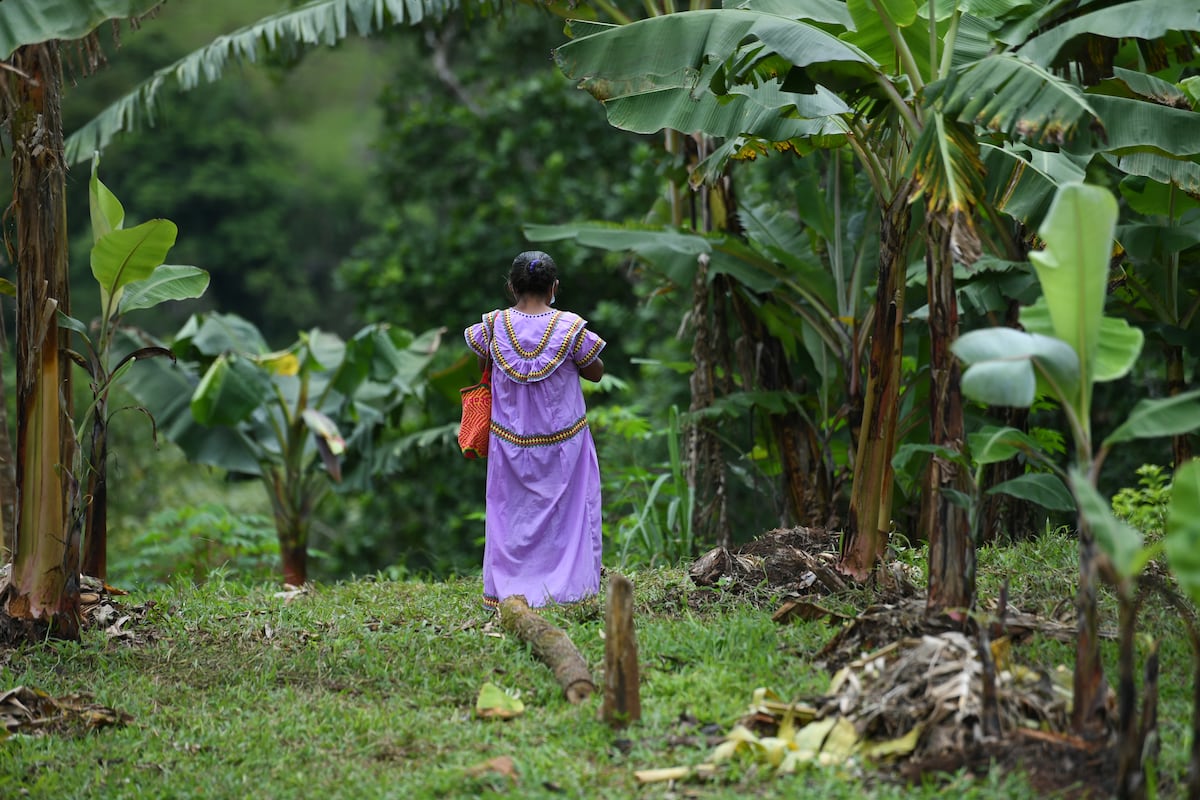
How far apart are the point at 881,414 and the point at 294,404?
5.68 metres

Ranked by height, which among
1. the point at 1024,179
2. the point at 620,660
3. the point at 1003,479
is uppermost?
the point at 1024,179

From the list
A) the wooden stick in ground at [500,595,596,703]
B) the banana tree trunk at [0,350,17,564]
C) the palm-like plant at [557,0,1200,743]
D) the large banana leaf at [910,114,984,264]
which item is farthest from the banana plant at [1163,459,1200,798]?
the banana tree trunk at [0,350,17,564]

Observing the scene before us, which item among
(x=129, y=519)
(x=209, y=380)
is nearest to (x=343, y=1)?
(x=209, y=380)

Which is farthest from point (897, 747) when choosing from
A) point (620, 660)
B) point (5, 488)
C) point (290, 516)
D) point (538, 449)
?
point (290, 516)

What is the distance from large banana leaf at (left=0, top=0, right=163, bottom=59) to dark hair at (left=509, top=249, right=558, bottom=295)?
2096mm

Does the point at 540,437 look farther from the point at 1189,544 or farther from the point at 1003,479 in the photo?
the point at 1189,544

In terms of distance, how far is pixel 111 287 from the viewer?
5.55 metres

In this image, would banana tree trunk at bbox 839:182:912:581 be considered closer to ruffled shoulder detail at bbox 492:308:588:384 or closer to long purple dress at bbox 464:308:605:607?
long purple dress at bbox 464:308:605:607

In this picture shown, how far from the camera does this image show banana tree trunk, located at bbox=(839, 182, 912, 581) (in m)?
5.07

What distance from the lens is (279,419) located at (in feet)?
32.0

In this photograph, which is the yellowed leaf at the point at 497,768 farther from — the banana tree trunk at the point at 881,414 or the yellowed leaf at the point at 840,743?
the banana tree trunk at the point at 881,414

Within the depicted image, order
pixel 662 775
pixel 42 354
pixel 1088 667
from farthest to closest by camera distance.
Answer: pixel 42 354 → pixel 662 775 → pixel 1088 667

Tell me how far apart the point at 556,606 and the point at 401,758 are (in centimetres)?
157

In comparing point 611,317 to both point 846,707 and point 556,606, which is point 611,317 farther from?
point 846,707
